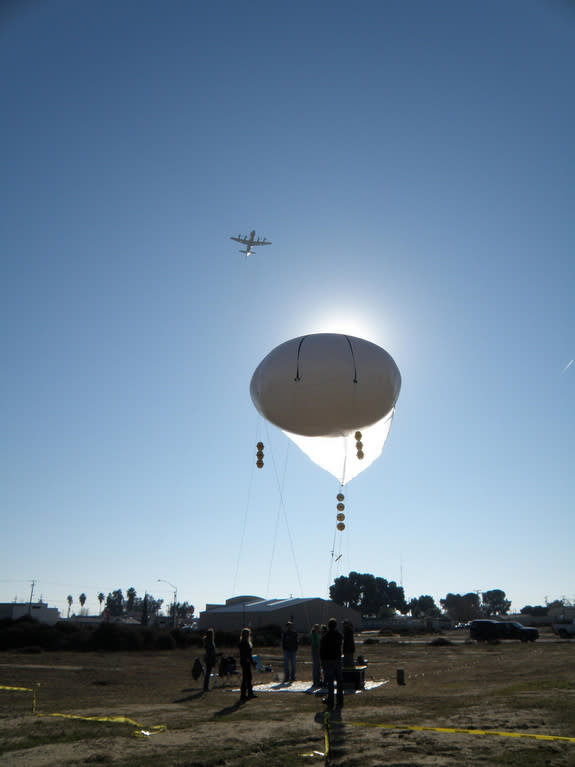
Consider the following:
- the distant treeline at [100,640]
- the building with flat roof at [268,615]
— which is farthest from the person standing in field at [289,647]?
the building with flat roof at [268,615]

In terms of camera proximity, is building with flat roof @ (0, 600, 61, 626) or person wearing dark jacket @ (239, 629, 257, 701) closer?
person wearing dark jacket @ (239, 629, 257, 701)

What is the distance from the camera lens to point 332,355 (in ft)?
51.4

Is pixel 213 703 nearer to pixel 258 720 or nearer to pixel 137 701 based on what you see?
pixel 137 701

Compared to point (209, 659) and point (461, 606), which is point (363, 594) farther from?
point (209, 659)

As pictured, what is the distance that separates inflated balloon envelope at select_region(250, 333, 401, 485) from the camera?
51.1 feet

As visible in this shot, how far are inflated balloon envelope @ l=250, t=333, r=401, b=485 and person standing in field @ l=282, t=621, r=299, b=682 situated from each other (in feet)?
18.0

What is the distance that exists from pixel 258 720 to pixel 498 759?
14.9ft

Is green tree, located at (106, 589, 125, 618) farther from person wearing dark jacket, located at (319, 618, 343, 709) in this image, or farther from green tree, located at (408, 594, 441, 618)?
person wearing dark jacket, located at (319, 618, 343, 709)

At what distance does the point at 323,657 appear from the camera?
1155cm

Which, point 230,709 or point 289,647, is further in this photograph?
point 289,647

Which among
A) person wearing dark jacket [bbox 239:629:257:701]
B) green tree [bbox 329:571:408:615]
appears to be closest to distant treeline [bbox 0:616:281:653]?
person wearing dark jacket [bbox 239:629:257:701]

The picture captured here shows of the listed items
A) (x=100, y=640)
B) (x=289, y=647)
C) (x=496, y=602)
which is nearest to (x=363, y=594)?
(x=496, y=602)

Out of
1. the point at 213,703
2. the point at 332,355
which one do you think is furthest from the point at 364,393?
the point at 213,703

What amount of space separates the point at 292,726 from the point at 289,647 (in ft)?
23.9
